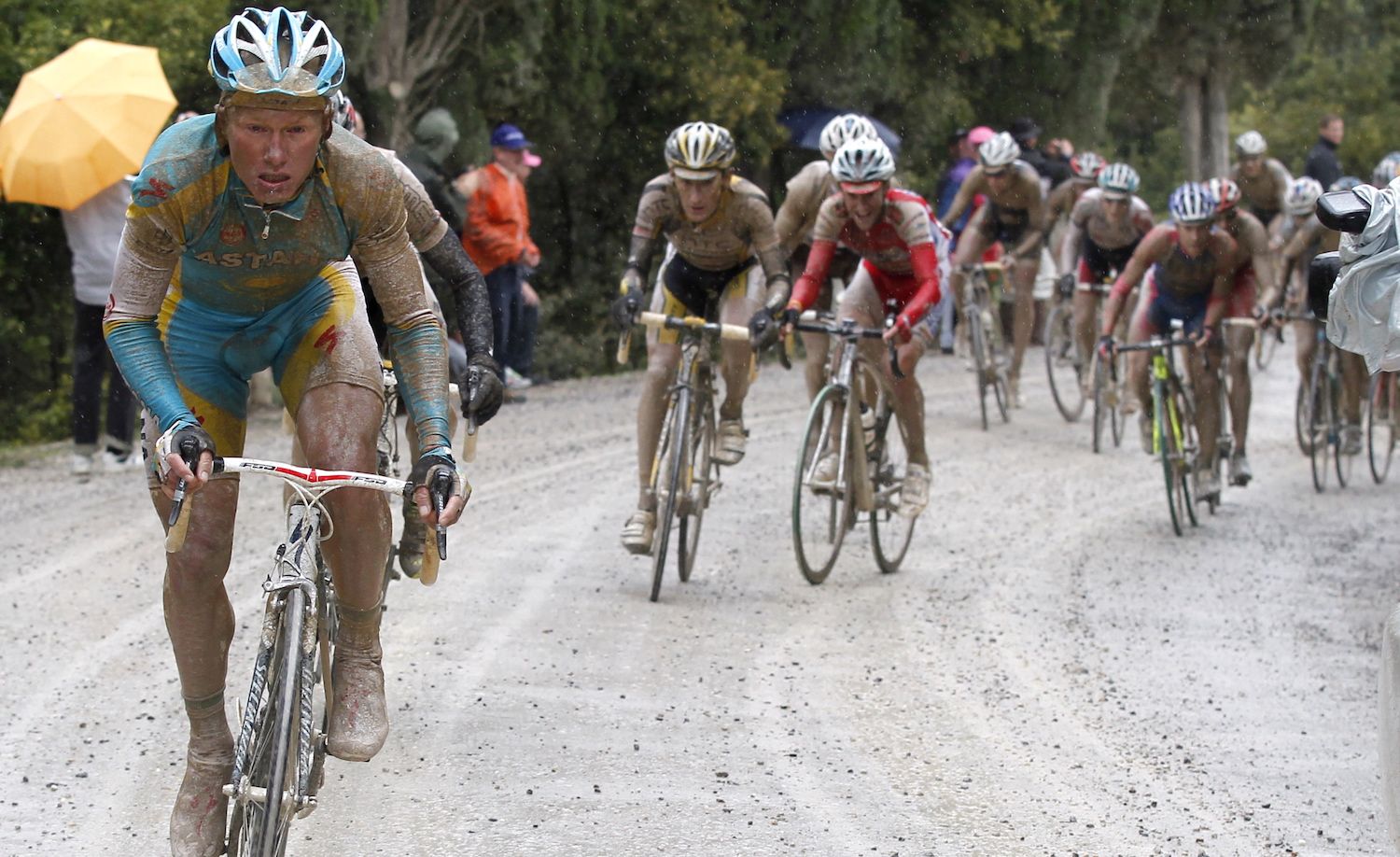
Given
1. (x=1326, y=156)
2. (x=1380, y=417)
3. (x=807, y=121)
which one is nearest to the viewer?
(x=1380, y=417)

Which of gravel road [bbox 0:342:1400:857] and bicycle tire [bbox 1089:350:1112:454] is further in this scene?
bicycle tire [bbox 1089:350:1112:454]

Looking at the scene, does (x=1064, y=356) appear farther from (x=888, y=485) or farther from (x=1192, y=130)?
(x=1192, y=130)

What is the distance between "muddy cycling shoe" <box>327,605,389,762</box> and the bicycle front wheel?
1063 cm

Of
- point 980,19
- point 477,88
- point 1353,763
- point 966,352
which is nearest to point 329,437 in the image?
point 1353,763

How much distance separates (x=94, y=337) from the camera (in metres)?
10.6

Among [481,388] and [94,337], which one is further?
[94,337]

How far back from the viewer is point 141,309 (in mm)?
3939

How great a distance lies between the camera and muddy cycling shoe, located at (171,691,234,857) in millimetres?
4008

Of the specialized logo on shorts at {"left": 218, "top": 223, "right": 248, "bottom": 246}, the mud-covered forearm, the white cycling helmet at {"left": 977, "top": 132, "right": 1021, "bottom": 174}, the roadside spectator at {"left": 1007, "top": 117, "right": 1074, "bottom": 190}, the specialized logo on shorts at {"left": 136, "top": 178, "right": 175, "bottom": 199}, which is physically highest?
the roadside spectator at {"left": 1007, "top": 117, "right": 1074, "bottom": 190}

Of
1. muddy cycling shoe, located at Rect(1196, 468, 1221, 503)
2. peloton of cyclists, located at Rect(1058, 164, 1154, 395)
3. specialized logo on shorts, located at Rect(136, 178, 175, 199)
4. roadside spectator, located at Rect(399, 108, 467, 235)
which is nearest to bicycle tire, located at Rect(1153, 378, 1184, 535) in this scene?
muddy cycling shoe, located at Rect(1196, 468, 1221, 503)

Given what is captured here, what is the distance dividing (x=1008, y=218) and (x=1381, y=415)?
3.31 meters

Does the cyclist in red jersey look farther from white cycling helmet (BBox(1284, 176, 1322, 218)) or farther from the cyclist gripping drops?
white cycling helmet (BBox(1284, 176, 1322, 218))

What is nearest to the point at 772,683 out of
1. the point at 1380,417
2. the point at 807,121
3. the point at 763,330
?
the point at 763,330

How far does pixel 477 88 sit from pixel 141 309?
40.2 ft
